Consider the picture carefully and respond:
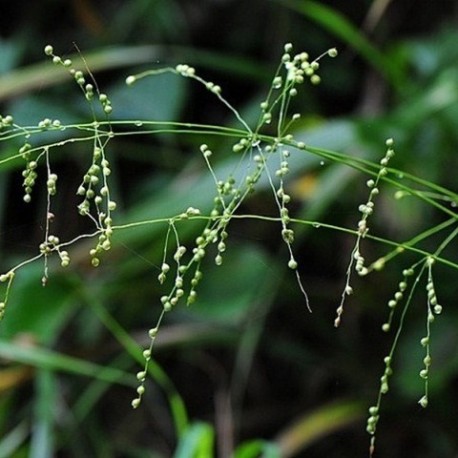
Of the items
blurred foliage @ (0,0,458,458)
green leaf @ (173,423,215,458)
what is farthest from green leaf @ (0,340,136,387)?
green leaf @ (173,423,215,458)

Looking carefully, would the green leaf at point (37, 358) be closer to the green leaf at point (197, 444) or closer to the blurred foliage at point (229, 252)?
the blurred foliage at point (229, 252)

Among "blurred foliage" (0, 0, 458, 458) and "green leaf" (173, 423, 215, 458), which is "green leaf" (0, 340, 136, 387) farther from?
"green leaf" (173, 423, 215, 458)

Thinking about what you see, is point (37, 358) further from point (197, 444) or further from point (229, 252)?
point (229, 252)

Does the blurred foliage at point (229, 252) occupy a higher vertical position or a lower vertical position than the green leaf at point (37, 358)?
higher

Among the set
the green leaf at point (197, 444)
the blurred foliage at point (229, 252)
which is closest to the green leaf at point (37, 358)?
the blurred foliage at point (229, 252)

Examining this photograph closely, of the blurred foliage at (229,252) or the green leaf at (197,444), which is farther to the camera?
the blurred foliage at (229,252)

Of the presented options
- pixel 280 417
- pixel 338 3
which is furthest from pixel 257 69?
pixel 280 417

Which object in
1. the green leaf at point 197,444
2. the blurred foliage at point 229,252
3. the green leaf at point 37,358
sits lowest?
the green leaf at point 197,444

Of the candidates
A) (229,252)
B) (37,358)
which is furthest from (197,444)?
(229,252)
